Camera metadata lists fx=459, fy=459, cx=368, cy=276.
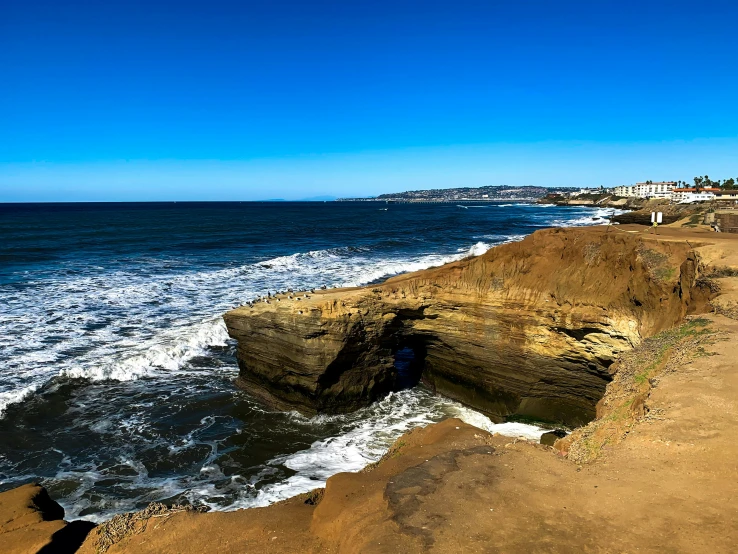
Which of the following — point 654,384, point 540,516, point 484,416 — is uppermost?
point 654,384

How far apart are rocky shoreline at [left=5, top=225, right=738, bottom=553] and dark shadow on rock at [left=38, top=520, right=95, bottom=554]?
3 centimetres

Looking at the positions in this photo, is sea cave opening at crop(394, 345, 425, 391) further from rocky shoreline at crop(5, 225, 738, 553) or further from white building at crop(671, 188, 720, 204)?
white building at crop(671, 188, 720, 204)

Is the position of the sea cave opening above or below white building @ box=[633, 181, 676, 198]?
below

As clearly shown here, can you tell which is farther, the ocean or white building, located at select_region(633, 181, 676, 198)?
white building, located at select_region(633, 181, 676, 198)

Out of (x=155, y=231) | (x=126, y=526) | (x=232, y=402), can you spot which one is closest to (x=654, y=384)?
(x=126, y=526)

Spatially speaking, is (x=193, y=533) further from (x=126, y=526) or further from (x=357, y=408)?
(x=357, y=408)

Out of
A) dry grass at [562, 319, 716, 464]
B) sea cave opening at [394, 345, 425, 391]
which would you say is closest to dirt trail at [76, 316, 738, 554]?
dry grass at [562, 319, 716, 464]

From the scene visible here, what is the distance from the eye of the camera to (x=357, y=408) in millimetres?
14016

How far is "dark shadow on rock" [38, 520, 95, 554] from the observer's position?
235 inches

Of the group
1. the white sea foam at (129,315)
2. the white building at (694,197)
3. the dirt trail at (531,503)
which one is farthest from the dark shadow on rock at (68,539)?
the white building at (694,197)

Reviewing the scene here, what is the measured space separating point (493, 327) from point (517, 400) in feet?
7.53

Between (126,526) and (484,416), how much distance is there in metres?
10.0

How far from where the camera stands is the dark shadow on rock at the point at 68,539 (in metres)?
5.96

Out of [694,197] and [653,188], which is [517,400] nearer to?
[694,197]
